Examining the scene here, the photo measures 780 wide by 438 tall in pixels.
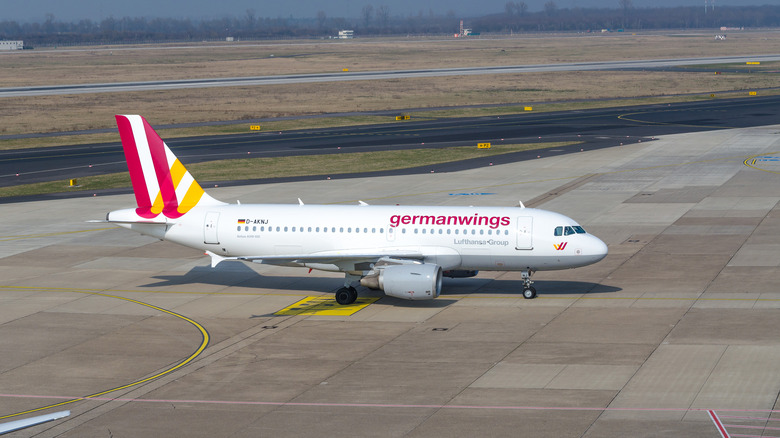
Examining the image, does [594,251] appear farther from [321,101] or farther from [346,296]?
[321,101]

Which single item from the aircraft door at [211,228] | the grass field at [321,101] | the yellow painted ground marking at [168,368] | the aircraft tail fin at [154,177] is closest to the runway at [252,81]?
the grass field at [321,101]

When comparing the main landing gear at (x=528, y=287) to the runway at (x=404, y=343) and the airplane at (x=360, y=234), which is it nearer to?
the airplane at (x=360, y=234)

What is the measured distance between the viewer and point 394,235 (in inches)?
1666

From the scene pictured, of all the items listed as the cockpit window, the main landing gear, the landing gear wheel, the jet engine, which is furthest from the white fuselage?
the jet engine

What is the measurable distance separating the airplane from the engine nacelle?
42mm

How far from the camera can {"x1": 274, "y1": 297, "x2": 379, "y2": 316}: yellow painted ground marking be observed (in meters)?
40.7

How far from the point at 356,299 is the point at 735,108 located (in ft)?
320

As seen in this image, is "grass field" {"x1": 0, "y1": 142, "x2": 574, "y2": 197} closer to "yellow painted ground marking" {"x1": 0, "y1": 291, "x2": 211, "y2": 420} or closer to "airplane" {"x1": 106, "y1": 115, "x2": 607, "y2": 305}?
"airplane" {"x1": 106, "y1": 115, "x2": 607, "y2": 305}

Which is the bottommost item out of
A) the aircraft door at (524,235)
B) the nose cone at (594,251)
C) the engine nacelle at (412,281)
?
the engine nacelle at (412,281)

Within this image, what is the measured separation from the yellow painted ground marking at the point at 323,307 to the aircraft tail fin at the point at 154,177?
722 cm

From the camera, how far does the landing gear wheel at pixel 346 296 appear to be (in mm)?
41781

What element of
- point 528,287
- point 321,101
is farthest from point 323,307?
point 321,101

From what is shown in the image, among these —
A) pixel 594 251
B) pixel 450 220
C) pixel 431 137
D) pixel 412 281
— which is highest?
pixel 450 220

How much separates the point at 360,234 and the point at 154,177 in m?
10.5
